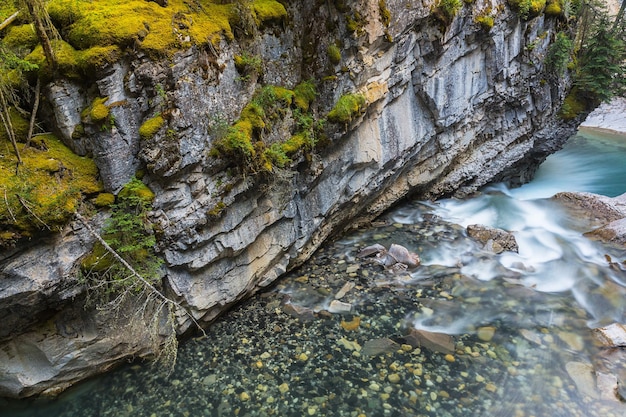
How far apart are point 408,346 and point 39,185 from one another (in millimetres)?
6750

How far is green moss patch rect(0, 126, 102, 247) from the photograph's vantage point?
519 centimetres

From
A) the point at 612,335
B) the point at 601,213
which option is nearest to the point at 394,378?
the point at 612,335

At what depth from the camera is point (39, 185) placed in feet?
18.2

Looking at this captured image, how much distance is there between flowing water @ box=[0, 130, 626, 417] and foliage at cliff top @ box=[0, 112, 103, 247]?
3.14m

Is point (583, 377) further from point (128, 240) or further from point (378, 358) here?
point (128, 240)

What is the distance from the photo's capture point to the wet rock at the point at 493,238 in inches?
422

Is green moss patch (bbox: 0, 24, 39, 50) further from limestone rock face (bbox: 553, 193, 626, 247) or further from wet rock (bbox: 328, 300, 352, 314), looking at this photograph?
limestone rock face (bbox: 553, 193, 626, 247)

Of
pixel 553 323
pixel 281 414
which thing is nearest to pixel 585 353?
pixel 553 323

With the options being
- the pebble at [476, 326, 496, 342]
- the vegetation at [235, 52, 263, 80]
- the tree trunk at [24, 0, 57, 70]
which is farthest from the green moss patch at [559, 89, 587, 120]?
the tree trunk at [24, 0, 57, 70]

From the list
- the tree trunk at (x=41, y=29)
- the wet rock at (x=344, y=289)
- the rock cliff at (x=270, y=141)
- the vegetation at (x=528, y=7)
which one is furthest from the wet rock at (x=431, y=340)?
the vegetation at (x=528, y=7)

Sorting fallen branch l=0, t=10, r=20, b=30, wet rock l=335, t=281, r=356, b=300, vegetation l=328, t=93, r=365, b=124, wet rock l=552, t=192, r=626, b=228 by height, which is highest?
fallen branch l=0, t=10, r=20, b=30

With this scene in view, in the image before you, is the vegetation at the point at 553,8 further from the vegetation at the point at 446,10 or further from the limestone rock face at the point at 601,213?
the limestone rock face at the point at 601,213

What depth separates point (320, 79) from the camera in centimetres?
916

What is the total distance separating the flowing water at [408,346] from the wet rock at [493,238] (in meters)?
0.26
